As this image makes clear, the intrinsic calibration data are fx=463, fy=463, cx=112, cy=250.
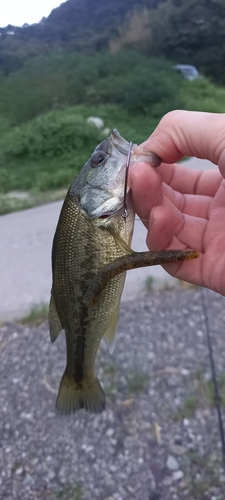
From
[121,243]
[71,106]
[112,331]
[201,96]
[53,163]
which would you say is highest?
[121,243]

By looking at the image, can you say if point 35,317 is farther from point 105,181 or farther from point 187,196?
point 105,181

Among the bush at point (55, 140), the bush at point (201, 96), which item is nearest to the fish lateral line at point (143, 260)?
the bush at point (55, 140)

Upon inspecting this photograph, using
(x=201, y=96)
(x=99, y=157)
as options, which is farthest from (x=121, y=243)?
(x=201, y=96)

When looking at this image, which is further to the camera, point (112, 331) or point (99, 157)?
point (112, 331)

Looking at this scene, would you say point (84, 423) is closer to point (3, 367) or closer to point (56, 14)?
point (3, 367)

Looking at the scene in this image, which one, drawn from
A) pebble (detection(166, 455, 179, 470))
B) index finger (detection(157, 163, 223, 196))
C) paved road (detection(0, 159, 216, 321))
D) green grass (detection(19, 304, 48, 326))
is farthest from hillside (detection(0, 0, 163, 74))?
pebble (detection(166, 455, 179, 470))

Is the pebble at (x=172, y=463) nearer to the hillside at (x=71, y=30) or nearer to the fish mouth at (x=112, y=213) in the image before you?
the fish mouth at (x=112, y=213)
